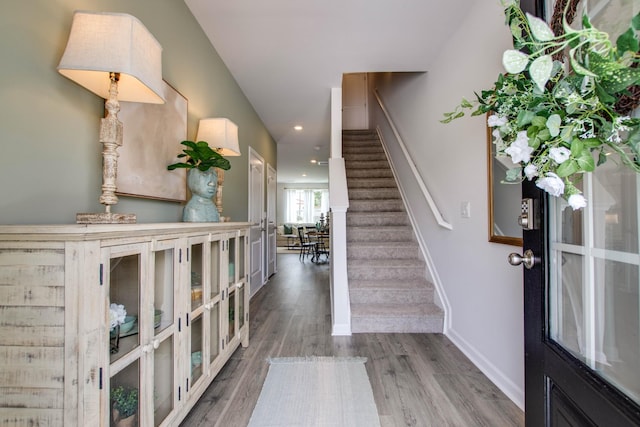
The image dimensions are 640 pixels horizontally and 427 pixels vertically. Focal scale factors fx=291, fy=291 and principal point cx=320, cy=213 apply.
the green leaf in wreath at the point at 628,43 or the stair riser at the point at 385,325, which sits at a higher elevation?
the green leaf in wreath at the point at 628,43

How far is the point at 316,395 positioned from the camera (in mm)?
1799

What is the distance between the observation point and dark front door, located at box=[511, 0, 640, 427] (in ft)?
2.10

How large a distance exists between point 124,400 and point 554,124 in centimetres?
152

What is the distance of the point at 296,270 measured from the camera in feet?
21.0

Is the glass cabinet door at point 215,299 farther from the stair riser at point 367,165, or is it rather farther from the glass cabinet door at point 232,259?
the stair riser at point 367,165

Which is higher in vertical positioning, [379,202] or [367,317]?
[379,202]

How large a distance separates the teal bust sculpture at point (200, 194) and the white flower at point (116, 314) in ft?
2.78

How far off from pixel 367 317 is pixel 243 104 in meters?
2.92

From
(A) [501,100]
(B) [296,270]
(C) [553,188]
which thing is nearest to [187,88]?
(A) [501,100]

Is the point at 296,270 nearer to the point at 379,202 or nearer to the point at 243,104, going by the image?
the point at 379,202

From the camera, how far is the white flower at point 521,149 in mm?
681

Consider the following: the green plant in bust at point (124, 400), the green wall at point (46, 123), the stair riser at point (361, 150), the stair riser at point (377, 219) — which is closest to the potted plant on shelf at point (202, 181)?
the green wall at point (46, 123)

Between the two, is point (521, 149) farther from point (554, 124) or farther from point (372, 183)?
point (372, 183)

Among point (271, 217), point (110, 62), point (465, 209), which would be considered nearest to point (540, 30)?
point (110, 62)
